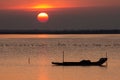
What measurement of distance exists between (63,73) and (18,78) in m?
4.74

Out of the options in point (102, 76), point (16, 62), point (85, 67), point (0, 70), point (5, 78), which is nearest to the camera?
point (5, 78)

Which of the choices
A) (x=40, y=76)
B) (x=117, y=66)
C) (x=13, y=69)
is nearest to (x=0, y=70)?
(x=13, y=69)

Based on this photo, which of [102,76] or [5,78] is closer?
[5,78]

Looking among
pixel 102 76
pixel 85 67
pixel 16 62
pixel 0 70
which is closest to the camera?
pixel 102 76

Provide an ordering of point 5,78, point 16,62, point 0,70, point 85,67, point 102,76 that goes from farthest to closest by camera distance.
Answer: point 16,62 < point 85,67 < point 0,70 < point 102,76 < point 5,78

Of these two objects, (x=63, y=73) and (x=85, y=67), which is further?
(x=85, y=67)

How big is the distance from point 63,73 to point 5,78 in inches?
215

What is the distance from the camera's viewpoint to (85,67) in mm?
37531

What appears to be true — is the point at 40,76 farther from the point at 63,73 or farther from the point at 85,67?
the point at 85,67

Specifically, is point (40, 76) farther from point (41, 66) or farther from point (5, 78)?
point (41, 66)

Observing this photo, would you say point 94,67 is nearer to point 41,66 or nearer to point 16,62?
point 41,66

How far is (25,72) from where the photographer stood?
33594 mm

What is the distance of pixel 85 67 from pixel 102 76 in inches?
235

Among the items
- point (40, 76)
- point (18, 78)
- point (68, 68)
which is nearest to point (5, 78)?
point (18, 78)
